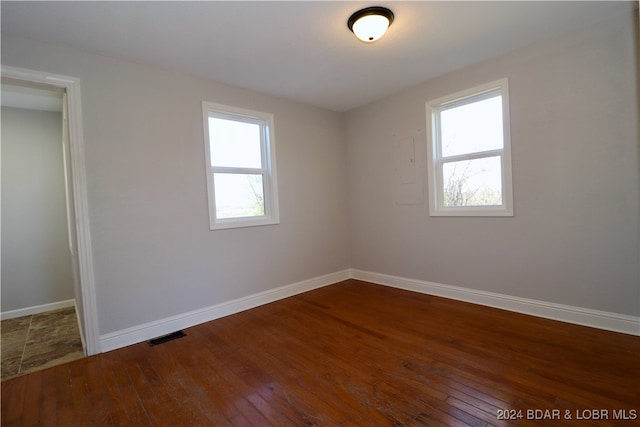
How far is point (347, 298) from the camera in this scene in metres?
3.69

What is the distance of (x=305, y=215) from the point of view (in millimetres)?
4121

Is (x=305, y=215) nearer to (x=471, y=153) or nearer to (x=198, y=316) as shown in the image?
(x=198, y=316)

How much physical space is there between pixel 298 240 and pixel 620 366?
3.19m

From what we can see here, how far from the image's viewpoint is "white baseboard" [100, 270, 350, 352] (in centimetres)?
261

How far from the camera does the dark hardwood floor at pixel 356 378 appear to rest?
1.64 metres

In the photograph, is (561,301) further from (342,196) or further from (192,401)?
(192,401)

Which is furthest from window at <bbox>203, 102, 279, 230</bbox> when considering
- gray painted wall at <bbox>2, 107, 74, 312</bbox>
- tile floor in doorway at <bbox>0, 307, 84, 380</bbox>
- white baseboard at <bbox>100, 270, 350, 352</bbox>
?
gray painted wall at <bbox>2, 107, 74, 312</bbox>

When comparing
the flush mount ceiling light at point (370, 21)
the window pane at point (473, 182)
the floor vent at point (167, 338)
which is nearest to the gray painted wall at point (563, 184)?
the window pane at point (473, 182)

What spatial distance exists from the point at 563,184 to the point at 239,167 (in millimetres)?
3330

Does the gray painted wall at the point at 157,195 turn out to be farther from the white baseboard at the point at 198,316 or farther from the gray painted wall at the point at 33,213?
the gray painted wall at the point at 33,213

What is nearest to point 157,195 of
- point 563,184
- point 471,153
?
point 471,153

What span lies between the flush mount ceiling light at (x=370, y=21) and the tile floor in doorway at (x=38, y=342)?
3.56 meters

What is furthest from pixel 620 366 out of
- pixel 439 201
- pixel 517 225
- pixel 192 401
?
pixel 192 401

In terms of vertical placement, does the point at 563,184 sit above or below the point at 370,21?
below
